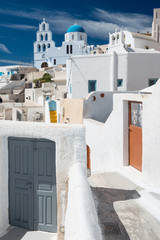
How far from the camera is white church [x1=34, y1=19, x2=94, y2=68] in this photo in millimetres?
60938

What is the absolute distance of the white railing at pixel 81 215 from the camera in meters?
2.38

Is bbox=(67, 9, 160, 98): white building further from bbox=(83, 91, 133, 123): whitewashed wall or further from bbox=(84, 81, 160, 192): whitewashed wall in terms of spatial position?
bbox=(84, 81, 160, 192): whitewashed wall

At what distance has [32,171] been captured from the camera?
4.89 m

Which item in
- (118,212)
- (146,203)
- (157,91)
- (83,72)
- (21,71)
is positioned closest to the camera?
(118,212)

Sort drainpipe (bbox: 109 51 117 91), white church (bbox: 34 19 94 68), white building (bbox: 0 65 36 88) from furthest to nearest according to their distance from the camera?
white church (bbox: 34 19 94 68), white building (bbox: 0 65 36 88), drainpipe (bbox: 109 51 117 91)

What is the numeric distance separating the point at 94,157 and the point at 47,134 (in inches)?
234

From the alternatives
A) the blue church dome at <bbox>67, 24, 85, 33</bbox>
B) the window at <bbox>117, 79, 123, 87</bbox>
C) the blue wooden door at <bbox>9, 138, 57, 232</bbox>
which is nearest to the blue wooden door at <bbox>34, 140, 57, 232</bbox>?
the blue wooden door at <bbox>9, 138, 57, 232</bbox>

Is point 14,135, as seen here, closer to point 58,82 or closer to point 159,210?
point 159,210

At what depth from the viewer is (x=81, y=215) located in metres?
2.68

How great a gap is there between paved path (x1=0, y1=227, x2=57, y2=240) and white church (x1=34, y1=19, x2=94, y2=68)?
5518 cm

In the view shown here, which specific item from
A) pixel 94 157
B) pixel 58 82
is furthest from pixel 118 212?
pixel 58 82

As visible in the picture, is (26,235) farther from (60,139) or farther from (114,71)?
(114,71)

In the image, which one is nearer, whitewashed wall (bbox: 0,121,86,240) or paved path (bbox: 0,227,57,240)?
whitewashed wall (bbox: 0,121,86,240)

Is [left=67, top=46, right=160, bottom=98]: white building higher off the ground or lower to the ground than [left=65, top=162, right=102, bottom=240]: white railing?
higher
